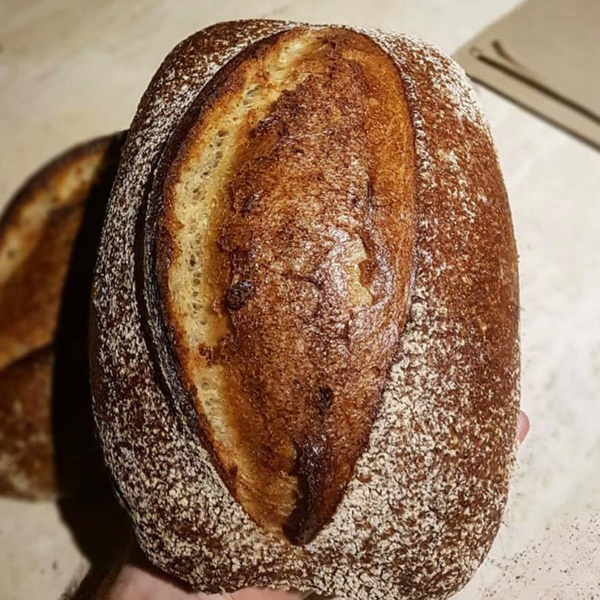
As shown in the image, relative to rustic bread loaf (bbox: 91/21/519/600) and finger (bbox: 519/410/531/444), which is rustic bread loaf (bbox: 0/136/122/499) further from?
finger (bbox: 519/410/531/444)

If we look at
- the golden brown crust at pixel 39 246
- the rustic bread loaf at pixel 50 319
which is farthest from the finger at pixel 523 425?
the golden brown crust at pixel 39 246

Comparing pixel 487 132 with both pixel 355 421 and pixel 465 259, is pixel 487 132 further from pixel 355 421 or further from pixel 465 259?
pixel 355 421

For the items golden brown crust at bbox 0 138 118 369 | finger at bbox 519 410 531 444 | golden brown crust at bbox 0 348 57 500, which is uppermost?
golden brown crust at bbox 0 138 118 369

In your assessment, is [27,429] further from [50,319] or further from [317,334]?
[317,334]

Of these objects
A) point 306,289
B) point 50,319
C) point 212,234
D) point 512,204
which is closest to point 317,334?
point 306,289

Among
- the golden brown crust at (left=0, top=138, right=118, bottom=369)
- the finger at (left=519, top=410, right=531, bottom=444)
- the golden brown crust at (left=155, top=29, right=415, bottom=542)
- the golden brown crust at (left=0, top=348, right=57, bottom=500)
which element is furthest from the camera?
the golden brown crust at (left=0, top=138, right=118, bottom=369)

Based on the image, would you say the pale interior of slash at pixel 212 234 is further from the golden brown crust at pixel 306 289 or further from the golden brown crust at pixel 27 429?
the golden brown crust at pixel 27 429

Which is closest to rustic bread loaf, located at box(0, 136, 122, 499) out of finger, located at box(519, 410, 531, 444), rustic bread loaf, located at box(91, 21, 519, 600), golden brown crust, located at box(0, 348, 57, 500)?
golden brown crust, located at box(0, 348, 57, 500)
